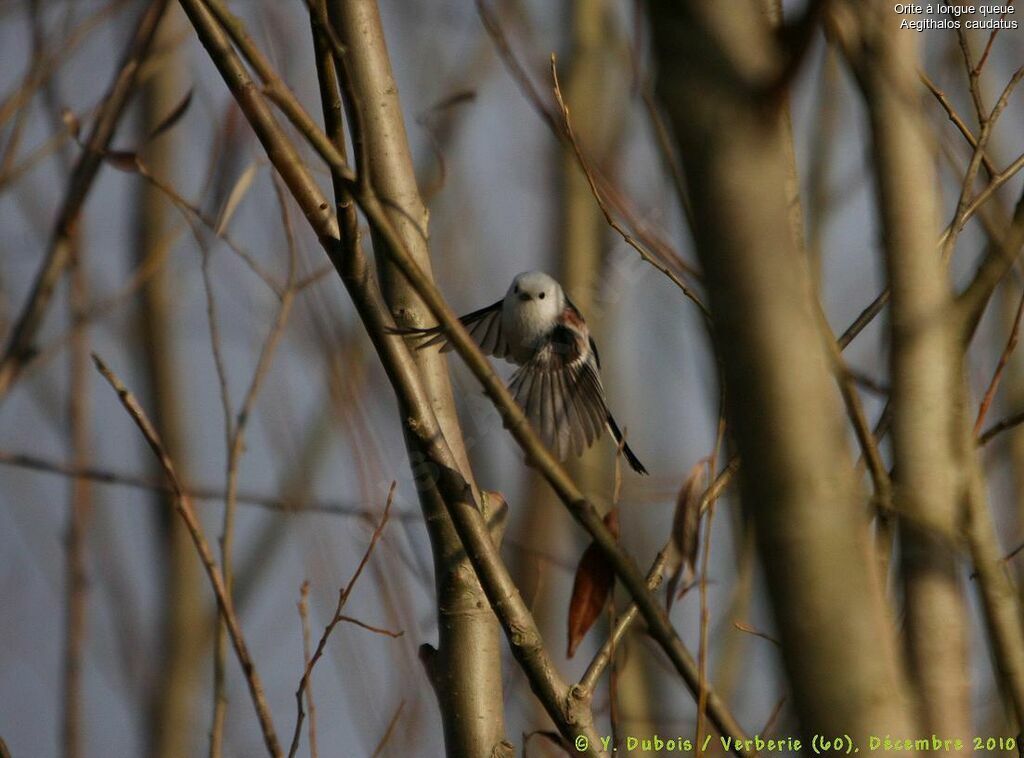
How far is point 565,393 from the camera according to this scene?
5.28 feet

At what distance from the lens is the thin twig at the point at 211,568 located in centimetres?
105

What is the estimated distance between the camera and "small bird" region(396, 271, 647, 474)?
1520 mm

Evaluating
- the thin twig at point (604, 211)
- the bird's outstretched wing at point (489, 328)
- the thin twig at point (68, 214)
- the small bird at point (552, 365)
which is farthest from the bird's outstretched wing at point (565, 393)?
the thin twig at point (68, 214)

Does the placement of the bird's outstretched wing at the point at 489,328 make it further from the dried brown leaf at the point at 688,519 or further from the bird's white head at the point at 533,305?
the dried brown leaf at the point at 688,519

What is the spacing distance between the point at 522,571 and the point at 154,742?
1.42 m

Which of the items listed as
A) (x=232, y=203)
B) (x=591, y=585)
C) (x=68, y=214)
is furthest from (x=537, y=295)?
(x=591, y=585)

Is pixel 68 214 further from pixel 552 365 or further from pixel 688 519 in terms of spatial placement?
pixel 688 519

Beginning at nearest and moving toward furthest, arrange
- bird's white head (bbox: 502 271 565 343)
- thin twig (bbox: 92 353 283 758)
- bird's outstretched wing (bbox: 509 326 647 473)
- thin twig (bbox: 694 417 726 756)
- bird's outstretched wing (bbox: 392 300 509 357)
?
1. thin twig (bbox: 694 417 726 756)
2. thin twig (bbox: 92 353 283 758)
3. bird's outstretched wing (bbox: 509 326 647 473)
4. bird's white head (bbox: 502 271 565 343)
5. bird's outstretched wing (bbox: 392 300 509 357)

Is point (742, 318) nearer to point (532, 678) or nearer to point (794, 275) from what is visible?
point (794, 275)

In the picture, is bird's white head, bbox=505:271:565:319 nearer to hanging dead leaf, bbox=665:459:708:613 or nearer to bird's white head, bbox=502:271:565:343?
bird's white head, bbox=502:271:565:343

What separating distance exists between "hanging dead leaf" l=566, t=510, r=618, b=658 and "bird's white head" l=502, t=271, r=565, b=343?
0.83m

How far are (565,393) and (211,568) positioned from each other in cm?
65

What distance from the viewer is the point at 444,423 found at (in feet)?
4.07

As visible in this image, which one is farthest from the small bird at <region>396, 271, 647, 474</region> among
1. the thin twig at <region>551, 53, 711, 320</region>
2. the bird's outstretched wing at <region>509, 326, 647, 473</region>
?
the thin twig at <region>551, 53, 711, 320</region>
